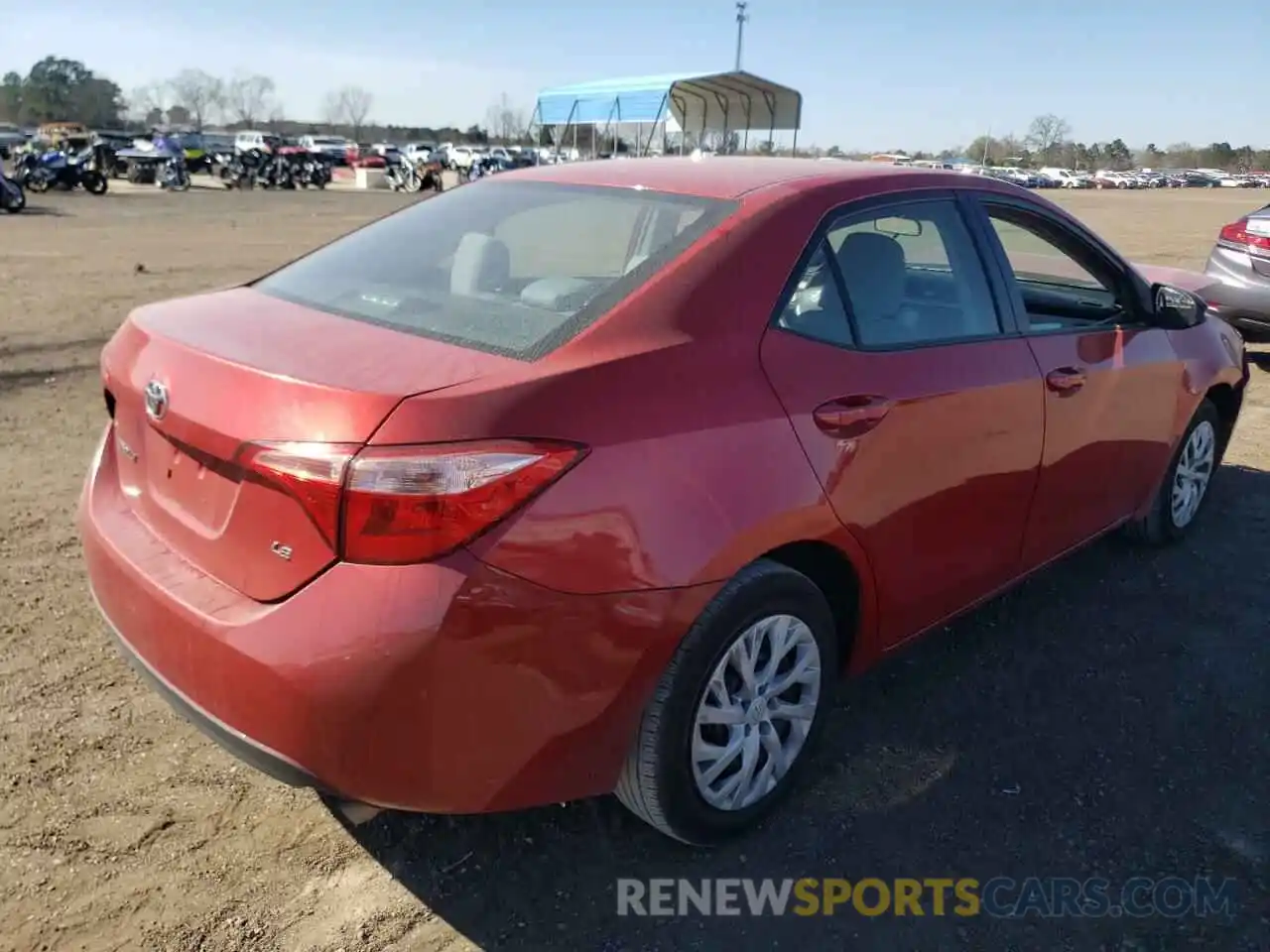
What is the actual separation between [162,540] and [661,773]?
1.29 meters

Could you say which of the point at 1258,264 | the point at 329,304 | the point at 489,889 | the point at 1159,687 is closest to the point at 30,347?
the point at 329,304

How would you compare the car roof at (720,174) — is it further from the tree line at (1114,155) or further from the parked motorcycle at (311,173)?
the tree line at (1114,155)

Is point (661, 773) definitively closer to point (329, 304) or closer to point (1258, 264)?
point (329, 304)

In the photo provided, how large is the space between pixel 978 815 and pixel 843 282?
1.53 metres

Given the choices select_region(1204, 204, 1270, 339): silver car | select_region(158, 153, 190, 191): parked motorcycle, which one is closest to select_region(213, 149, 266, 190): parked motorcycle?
select_region(158, 153, 190, 191): parked motorcycle

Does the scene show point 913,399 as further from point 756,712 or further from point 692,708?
Result: point 692,708

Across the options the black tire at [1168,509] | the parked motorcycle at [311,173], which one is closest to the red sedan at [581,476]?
the black tire at [1168,509]

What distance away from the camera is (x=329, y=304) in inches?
104

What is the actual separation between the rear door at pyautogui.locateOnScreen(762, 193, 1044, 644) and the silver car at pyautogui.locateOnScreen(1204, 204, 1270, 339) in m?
5.88

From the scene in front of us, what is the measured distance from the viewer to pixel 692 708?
94.3 inches

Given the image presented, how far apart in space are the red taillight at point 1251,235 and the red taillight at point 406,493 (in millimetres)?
8287

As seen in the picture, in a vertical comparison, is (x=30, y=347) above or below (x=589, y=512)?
below

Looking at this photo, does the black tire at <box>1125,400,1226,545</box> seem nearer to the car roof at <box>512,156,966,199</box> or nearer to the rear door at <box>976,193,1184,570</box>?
the rear door at <box>976,193,1184,570</box>

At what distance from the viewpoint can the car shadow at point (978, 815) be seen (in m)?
2.46
